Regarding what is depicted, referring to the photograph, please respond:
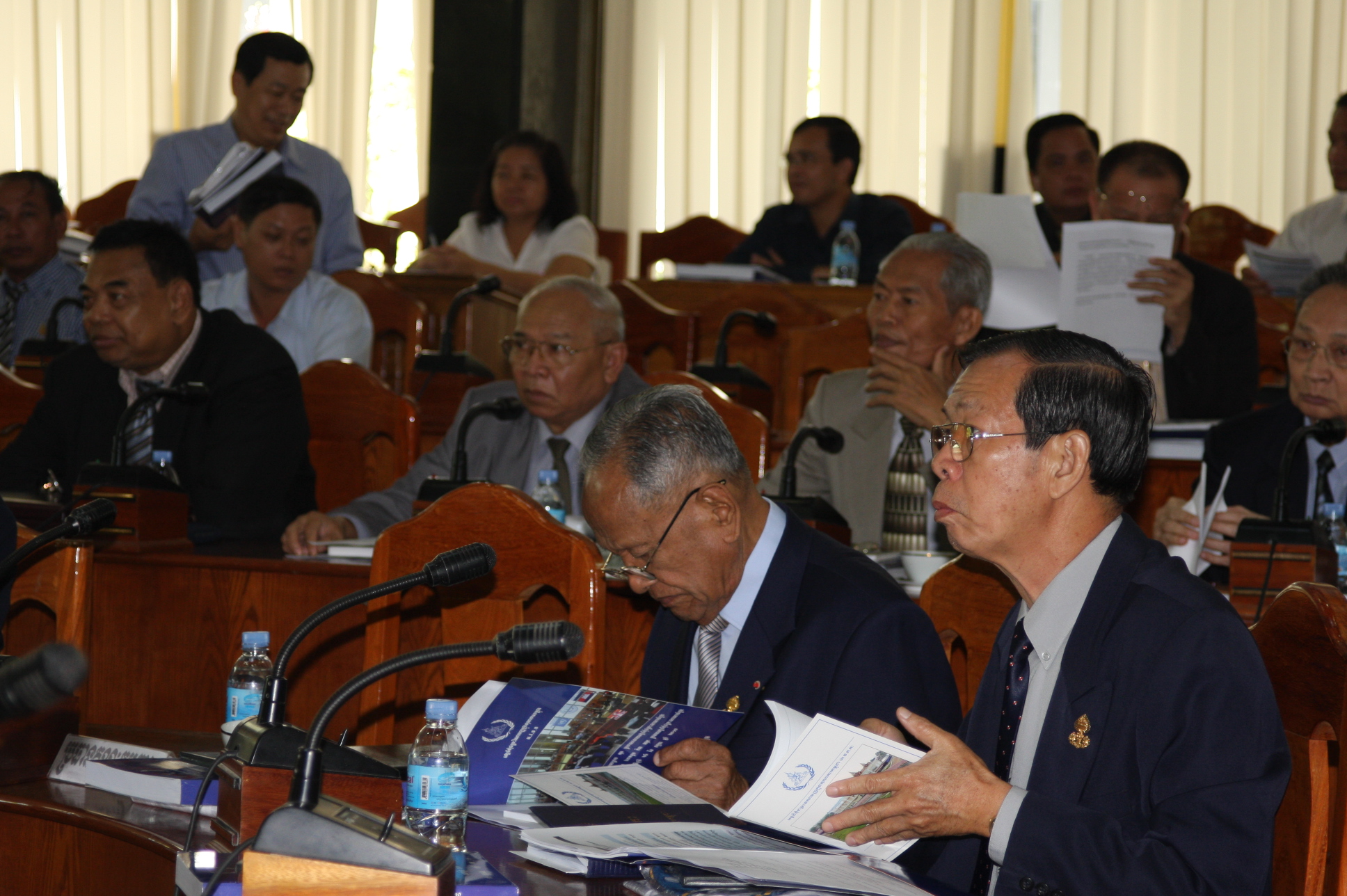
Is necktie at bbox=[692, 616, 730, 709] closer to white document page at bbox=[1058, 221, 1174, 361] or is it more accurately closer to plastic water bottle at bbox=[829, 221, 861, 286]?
white document page at bbox=[1058, 221, 1174, 361]

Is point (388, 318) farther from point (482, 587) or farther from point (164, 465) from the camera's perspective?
point (482, 587)

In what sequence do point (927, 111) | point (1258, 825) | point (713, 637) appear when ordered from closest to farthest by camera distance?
point (1258, 825) < point (713, 637) < point (927, 111)

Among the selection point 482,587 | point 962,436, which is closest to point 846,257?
point 482,587

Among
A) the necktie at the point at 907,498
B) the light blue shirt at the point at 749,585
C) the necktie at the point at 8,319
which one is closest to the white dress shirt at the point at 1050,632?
the light blue shirt at the point at 749,585

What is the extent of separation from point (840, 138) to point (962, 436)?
176 inches

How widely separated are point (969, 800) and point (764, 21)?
7.08 metres

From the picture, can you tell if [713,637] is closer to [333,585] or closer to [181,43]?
[333,585]

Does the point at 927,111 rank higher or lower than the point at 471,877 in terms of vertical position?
higher

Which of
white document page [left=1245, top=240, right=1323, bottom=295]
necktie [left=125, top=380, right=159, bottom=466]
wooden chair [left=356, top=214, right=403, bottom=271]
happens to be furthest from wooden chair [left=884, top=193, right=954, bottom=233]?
necktie [left=125, top=380, right=159, bottom=466]

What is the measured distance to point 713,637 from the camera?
205 centimetres

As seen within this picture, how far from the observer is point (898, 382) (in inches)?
139

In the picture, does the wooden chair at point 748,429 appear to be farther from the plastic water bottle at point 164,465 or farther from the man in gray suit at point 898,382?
the plastic water bottle at point 164,465

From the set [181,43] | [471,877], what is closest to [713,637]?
[471,877]

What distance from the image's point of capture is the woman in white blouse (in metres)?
5.51
